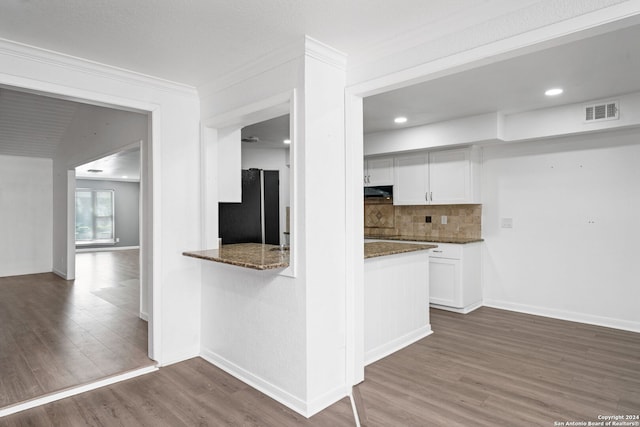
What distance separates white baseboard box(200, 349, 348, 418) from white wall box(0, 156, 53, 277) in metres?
A: 6.71

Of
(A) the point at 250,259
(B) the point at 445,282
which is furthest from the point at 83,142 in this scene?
(B) the point at 445,282

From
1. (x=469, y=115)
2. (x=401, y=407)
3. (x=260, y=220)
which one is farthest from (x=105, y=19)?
(x=469, y=115)

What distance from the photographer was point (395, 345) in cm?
349

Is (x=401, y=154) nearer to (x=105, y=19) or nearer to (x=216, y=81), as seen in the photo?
(x=216, y=81)

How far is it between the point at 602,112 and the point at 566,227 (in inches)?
50.9

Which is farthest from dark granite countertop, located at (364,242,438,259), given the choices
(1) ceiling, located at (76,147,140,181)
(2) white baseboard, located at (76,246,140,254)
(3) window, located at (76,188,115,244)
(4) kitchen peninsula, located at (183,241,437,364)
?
(3) window, located at (76,188,115,244)

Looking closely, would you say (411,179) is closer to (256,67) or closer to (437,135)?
(437,135)

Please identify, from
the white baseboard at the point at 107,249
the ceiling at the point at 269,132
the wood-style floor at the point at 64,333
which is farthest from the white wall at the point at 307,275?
the white baseboard at the point at 107,249

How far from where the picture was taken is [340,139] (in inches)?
106

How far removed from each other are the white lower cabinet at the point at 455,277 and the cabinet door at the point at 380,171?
1363 millimetres

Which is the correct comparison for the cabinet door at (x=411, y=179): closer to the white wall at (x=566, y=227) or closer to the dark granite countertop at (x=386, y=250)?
the white wall at (x=566, y=227)

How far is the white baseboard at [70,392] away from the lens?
97.7 inches

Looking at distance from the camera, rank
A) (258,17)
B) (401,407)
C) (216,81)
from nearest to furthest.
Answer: (258,17), (401,407), (216,81)

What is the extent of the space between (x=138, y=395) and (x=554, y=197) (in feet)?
15.2
